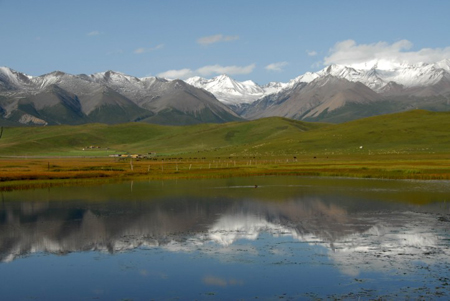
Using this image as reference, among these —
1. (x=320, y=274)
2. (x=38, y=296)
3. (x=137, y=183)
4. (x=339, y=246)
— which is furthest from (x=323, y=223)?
(x=137, y=183)

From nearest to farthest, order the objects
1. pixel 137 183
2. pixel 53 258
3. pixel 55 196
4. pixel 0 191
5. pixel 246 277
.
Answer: pixel 246 277, pixel 53 258, pixel 55 196, pixel 0 191, pixel 137 183

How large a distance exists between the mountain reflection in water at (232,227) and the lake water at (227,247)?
0.32ft

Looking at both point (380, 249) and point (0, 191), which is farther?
point (0, 191)

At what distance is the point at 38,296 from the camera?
89.3ft

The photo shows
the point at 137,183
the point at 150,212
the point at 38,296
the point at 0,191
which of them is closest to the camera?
the point at 38,296

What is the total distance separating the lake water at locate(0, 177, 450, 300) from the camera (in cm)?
2794

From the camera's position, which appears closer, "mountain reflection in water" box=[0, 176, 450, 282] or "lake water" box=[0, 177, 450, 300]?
"lake water" box=[0, 177, 450, 300]

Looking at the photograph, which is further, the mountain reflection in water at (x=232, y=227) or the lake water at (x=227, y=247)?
the mountain reflection in water at (x=232, y=227)

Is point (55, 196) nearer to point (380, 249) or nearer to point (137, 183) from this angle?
point (137, 183)

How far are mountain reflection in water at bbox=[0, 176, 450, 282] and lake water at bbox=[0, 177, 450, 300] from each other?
0.10 metres

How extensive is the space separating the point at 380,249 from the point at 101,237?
2051 centimetres

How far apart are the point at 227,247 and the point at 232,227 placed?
8016 millimetres

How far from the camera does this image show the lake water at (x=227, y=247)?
27.9m

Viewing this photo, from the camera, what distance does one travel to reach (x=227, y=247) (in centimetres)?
3734
